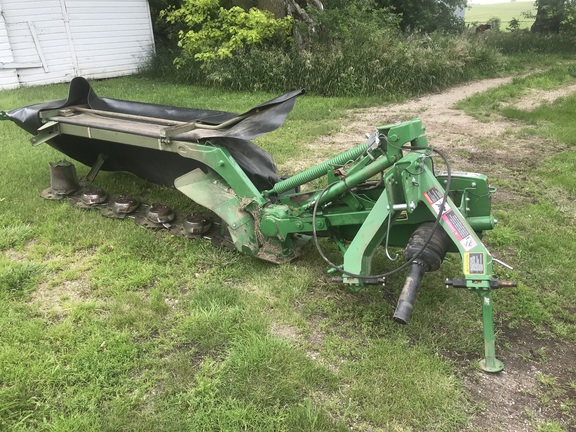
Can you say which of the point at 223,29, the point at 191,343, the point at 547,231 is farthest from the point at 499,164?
the point at 223,29

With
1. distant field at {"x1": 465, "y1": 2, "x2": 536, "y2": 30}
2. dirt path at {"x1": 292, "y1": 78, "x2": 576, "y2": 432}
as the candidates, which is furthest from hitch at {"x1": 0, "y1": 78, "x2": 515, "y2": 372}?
distant field at {"x1": 465, "y1": 2, "x2": 536, "y2": 30}

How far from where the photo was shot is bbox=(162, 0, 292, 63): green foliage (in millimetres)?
10492

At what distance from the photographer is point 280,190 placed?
3.55m

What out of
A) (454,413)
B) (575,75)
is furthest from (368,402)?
(575,75)

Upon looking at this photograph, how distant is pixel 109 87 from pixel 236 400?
10.1 meters

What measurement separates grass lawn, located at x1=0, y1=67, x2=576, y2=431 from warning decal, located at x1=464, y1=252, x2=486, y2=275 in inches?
20.9

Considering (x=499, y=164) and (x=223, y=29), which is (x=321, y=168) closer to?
(x=499, y=164)

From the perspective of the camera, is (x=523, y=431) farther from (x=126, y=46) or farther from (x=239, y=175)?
(x=126, y=46)

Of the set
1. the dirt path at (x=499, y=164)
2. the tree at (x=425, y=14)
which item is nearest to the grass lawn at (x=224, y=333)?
the dirt path at (x=499, y=164)

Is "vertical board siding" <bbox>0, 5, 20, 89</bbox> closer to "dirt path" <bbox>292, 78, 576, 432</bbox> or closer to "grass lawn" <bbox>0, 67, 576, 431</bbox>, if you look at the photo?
"dirt path" <bbox>292, 78, 576, 432</bbox>

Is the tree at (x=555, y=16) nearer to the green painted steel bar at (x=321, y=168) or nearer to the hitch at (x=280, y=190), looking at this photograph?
the hitch at (x=280, y=190)

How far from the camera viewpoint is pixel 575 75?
11.5 meters

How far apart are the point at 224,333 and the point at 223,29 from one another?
9.25m

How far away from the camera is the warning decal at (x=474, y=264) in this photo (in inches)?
99.6
